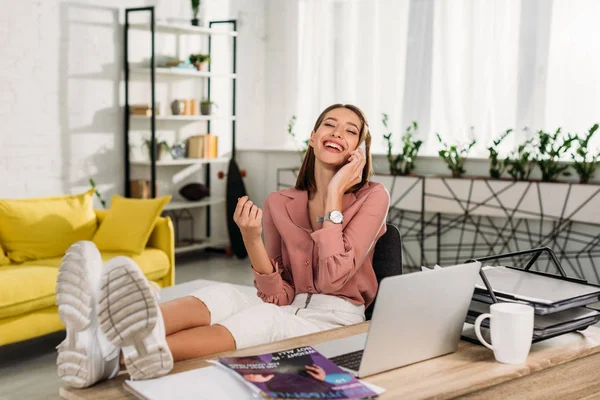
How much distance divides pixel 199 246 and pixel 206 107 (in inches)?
44.2

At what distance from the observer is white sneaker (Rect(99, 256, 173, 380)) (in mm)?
1157

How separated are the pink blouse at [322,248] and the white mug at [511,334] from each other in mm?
541

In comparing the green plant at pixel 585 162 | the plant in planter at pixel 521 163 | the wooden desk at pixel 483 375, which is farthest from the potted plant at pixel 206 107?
the wooden desk at pixel 483 375

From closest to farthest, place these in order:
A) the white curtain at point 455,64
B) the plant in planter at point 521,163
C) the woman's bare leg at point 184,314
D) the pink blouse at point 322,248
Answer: the woman's bare leg at point 184,314 → the pink blouse at point 322,248 → the plant in planter at point 521,163 → the white curtain at point 455,64

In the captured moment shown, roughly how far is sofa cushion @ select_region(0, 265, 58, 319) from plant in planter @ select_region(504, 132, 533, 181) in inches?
113

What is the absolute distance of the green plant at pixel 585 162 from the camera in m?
4.40

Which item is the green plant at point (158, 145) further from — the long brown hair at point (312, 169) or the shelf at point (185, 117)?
the long brown hair at point (312, 169)

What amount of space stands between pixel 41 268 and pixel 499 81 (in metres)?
3.30

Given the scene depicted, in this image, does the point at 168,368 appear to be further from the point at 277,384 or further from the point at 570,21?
the point at 570,21

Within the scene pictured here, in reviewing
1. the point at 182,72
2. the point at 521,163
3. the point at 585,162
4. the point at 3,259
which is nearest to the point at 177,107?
the point at 182,72

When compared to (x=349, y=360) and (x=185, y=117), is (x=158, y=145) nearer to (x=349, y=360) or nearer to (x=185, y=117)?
(x=185, y=117)

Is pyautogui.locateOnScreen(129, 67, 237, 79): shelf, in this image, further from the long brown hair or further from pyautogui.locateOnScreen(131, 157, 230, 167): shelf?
the long brown hair

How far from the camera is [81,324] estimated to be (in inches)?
46.7

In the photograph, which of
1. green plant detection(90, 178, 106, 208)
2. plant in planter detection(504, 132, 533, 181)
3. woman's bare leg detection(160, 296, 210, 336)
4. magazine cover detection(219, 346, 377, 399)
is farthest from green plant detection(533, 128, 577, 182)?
magazine cover detection(219, 346, 377, 399)
